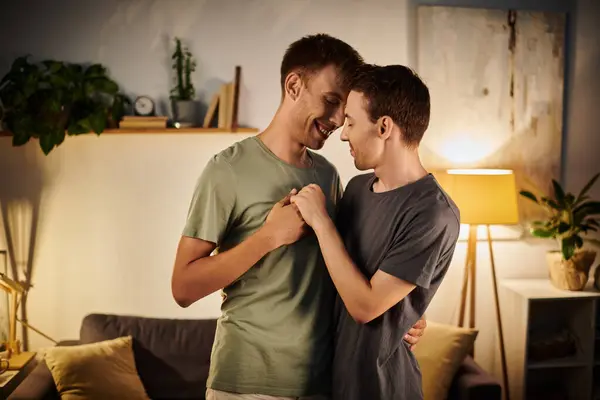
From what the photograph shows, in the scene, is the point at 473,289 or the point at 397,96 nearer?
the point at 397,96

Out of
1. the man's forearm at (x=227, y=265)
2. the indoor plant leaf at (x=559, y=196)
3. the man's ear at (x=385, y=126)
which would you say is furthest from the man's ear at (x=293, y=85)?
the indoor plant leaf at (x=559, y=196)

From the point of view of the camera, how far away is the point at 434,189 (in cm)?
133

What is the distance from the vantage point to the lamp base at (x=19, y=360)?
121 inches

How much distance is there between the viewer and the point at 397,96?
4.46ft

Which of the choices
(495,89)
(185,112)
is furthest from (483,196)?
(185,112)

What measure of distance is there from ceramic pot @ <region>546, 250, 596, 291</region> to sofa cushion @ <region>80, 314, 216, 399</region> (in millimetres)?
2013

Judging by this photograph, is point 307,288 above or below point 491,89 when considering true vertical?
below

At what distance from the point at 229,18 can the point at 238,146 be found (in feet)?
7.45

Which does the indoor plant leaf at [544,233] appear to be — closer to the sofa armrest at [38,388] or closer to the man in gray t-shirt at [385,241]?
the man in gray t-shirt at [385,241]

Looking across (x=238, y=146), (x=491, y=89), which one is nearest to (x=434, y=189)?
(x=238, y=146)

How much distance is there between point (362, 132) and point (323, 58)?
0.21 m

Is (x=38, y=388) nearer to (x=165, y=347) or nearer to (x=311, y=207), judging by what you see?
(x=165, y=347)

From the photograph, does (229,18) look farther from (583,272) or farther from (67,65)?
(583,272)

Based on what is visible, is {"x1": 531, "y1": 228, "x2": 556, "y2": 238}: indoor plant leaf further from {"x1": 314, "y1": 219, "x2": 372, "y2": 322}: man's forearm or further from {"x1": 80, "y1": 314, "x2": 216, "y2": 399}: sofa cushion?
{"x1": 314, "y1": 219, "x2": 372, "y2": 322}: man's forearm
